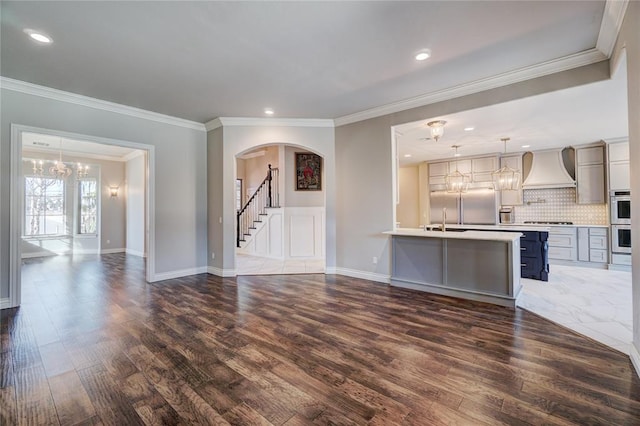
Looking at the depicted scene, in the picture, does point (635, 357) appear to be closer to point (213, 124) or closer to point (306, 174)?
point (213, 124)

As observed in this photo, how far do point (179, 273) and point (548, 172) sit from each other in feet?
28.5

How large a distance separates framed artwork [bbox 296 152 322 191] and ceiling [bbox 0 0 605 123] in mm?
3596

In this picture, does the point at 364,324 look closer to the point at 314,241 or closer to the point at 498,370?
the point at 498,370

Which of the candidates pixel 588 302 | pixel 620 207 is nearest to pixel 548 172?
pixel 620 207

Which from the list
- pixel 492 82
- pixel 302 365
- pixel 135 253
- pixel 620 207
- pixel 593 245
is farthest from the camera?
pixel 135 253

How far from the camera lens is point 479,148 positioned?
22.3ft

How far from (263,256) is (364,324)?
16.8 feet

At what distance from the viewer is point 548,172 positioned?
273 inches

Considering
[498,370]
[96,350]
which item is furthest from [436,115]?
[96,350]

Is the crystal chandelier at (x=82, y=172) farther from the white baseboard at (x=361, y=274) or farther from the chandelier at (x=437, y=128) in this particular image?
the chandelier at (x=437, y=128)

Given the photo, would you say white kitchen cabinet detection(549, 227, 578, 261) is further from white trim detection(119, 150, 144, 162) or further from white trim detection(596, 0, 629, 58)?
white trim detection(119, 150, 144, 162)

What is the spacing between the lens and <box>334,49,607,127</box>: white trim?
3.25m

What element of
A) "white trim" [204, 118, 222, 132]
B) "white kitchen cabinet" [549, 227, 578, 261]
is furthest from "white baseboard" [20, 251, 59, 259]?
"white kitchen cabinet" [549, 227, 578, 261]

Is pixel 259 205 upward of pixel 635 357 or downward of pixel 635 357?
upward
